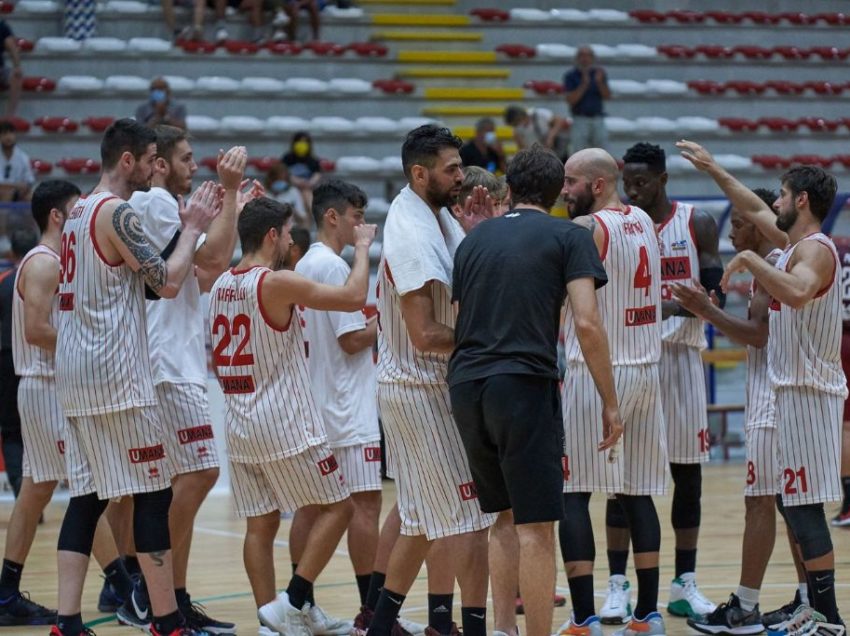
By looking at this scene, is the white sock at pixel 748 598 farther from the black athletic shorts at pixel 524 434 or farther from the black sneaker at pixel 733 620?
the black athletic shorts at pixel 524 434

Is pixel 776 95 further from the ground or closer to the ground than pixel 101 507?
further from the ground

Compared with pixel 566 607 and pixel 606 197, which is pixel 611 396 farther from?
pixel 566 607

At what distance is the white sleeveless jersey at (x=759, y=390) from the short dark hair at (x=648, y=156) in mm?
750

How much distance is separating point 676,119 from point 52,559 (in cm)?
1420

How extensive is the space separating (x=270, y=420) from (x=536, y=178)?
1812 millimetres

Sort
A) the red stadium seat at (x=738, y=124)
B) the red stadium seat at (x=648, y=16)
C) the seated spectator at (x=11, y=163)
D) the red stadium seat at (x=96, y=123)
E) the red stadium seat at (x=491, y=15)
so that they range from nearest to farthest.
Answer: the seated spectator at (x=11, y=163) < the red stadium seat at (x=96, y=123) < the red stadium seat at (x=738, y=124) < the red stadium seat at (x=491, y=15) < the red stadium seat at (x=648, y=16)

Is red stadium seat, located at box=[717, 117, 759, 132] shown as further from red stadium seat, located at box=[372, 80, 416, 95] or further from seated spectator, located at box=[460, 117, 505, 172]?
seated spectator, located at box=[460, 117, 505, 172]

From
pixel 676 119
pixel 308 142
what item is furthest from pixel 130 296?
pixel 676 119

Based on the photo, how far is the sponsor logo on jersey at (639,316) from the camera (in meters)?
6.79

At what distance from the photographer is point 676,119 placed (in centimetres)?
2142

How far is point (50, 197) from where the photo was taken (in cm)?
768

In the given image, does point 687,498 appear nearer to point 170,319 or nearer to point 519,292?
point 519,292

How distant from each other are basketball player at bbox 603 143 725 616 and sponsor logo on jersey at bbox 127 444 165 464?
8.53 feet

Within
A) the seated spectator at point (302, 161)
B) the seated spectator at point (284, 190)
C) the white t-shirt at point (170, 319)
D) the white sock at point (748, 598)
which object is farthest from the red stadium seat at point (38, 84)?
the white sock at point (748, 598)
